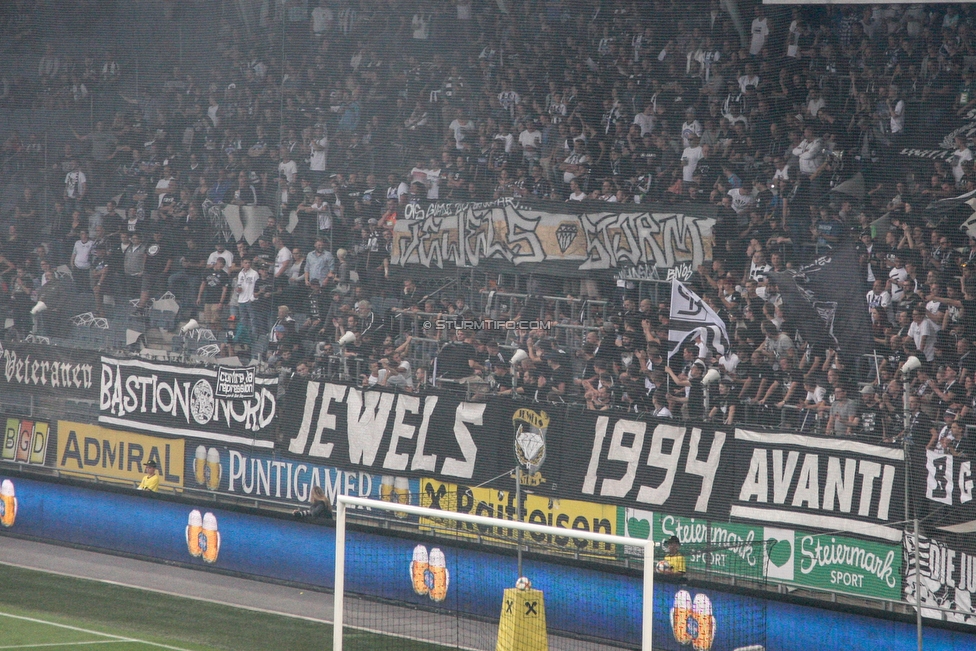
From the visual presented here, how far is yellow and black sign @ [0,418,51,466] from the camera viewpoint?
18.2 metres

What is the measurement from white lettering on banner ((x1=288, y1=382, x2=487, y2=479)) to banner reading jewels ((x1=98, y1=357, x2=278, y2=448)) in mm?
620

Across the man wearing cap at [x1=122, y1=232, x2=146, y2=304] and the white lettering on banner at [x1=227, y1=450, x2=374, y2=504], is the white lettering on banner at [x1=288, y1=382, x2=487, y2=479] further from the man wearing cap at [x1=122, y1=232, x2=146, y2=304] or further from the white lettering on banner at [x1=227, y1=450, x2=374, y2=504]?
the man wearing cap at [x1=122, y1=232, x2=146, y2=304]

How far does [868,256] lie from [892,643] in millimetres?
4066

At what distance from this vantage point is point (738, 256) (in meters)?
14.4

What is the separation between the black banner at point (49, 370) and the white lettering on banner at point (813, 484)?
9.45m

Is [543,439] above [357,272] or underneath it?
underneath

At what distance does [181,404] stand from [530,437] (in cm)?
520

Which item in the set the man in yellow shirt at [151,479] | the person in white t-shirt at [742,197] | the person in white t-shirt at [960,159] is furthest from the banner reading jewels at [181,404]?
the person in white t-shirt at [960,159]

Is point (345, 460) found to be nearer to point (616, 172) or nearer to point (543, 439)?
point (543, 439)

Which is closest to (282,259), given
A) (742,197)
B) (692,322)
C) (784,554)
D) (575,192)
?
(575,192)

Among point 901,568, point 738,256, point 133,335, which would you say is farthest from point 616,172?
point 133,335

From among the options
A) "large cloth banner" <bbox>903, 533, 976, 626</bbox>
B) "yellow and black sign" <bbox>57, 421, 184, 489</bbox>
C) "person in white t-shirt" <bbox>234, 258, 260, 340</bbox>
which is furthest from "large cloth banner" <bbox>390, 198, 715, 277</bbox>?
"large cloth banner" <bbox>903, 533, 976, 626</bbox>

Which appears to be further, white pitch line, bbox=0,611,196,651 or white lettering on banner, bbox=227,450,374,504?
white lettering on banner, bbox=227,450,374,504

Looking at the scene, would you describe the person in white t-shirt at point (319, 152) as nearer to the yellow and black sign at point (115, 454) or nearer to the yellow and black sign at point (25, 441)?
the yellow and black sign at point (115, 454)
